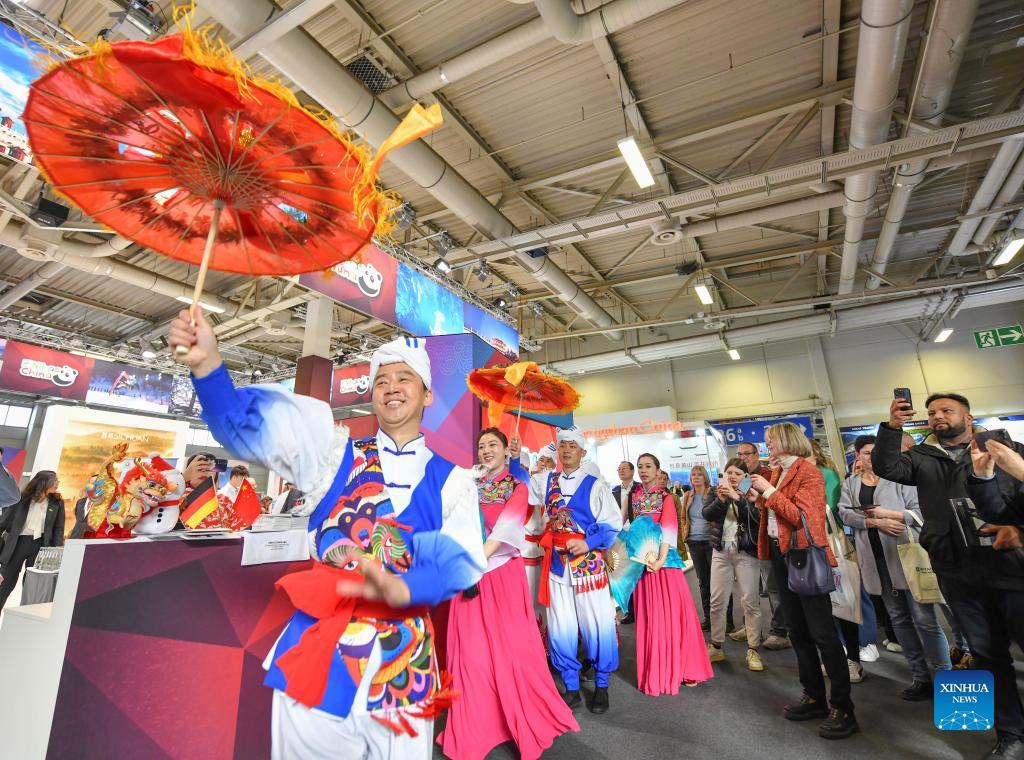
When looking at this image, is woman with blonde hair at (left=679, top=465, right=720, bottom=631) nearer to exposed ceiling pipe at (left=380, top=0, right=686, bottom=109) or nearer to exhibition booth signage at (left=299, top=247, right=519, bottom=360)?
exhibition booth signage at (left=299, top=247, right=519, bottom=360)

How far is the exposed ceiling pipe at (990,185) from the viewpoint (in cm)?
529

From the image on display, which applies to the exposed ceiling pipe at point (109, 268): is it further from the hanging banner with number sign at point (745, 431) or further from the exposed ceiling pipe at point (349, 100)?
the hanging banner with number sign at point (745, 431)

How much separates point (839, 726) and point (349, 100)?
566 centimetres

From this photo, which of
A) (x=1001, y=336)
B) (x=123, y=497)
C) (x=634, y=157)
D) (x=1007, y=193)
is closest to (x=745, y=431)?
(x=1001, y=336)

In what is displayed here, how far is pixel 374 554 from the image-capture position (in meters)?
1.16

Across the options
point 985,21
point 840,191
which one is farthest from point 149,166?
point 840,191

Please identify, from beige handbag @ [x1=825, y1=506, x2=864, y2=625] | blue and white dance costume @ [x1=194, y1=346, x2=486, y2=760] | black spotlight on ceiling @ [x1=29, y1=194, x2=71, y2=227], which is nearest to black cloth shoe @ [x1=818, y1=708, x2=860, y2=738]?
beige handbag @ [x1=825, y1=506, x2=864, y2=625]

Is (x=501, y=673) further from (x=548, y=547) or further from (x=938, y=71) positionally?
(x=938, y=71)

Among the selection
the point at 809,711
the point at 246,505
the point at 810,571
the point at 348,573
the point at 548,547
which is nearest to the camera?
the point at 348,573

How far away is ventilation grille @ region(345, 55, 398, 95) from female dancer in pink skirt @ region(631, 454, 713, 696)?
4.81 m

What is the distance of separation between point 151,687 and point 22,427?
15.9m

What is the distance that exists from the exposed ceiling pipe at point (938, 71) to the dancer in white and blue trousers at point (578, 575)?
4.32 m

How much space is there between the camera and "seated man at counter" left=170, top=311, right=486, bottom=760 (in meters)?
1.07

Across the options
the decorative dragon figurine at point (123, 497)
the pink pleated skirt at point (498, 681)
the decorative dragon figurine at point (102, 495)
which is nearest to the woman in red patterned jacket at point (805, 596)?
the pink pleated skirt at point (498, 681)
